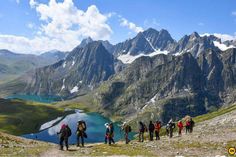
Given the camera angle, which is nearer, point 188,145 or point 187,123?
point 188,145

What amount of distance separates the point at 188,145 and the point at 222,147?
4.72m

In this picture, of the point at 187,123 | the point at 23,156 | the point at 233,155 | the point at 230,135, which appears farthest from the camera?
the point at 187,123

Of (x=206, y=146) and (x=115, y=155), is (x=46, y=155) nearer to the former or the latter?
(x=115, y=155)

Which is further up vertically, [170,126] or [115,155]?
[170,126]

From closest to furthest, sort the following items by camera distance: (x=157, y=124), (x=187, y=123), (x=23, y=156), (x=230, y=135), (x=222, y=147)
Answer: (x=23, y=156) < (x=222, y=147) < (x=230, y=135) < (x=157, y=124) < (x=187, y=123)

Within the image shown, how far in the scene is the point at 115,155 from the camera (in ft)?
130

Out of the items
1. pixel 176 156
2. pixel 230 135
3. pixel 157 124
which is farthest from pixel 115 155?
pixel 157 124

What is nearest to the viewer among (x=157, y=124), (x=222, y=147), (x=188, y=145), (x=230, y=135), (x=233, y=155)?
(x=233, y=155)

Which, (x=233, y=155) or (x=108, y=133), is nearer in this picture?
(x=233, y=155)

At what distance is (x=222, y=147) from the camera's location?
1657 inches

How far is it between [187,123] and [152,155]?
35.4 meters

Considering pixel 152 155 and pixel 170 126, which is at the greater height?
pixel 170 126

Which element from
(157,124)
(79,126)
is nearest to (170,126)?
(157,124)

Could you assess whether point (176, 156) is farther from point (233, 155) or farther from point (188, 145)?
point (188, 145)
